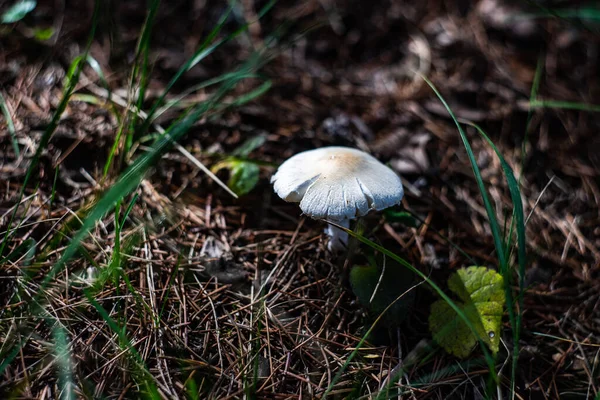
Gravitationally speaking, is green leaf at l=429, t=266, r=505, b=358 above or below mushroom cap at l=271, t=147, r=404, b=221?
below

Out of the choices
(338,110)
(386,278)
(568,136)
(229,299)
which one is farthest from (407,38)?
(229,299)

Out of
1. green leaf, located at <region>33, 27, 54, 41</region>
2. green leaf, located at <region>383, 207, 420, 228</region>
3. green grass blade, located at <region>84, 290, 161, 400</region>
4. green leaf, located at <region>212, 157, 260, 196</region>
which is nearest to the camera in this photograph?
green grass blade, located at <region>84, 290, 161, 400</region>

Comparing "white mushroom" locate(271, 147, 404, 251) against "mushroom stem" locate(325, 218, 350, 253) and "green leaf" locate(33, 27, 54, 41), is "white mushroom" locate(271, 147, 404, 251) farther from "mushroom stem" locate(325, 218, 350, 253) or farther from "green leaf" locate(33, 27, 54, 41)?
"green leaf" locate(33, 27, 54, 41)

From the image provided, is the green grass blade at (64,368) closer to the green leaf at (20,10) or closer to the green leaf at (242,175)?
the green leaf at (242,175)

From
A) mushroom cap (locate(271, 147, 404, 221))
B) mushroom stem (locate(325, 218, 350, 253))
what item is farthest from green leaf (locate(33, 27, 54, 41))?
mushroom stem (locate(325, 218, 350, 253))

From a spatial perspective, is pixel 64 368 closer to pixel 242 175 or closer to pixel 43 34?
pixel 242 175

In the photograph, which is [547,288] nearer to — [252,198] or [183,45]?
[252,198]

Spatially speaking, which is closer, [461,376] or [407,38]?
[461,376]

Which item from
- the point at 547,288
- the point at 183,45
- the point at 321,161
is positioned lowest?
the point at 547,288
